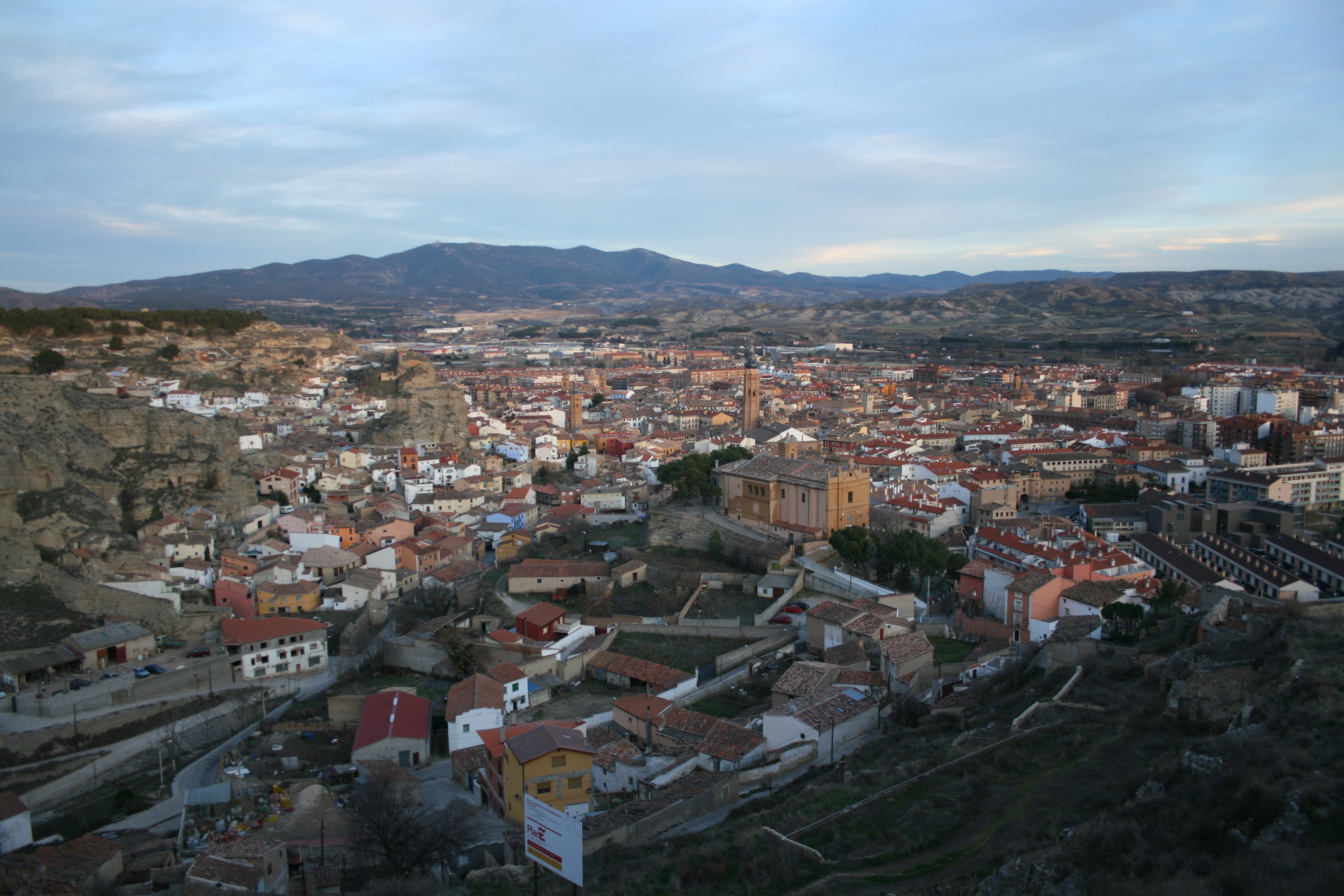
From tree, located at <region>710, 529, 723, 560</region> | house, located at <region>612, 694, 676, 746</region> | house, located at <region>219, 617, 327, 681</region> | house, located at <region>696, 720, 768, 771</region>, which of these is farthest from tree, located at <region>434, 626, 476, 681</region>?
tree, located at <region>710, 529, 723, 560</region>

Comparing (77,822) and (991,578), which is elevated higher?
(991,578)

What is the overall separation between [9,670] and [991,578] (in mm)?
19191

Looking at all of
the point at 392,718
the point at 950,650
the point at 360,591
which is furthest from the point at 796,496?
the point at 392,718

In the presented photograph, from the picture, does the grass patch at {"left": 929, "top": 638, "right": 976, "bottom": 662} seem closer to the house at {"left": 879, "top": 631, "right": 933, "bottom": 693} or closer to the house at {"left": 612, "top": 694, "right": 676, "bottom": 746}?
the house at {"left": 879, "top": 631, "right": 933, "bottom": 693}

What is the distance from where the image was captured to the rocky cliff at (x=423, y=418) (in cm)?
3969

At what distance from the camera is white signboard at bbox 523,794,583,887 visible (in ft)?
19.6

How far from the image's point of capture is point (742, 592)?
20078 millimetres

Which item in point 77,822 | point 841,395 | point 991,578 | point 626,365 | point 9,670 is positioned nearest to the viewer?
point 77,822

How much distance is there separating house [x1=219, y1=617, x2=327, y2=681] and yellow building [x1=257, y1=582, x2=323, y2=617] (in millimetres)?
2773

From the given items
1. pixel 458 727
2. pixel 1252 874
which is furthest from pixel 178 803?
pixel 1252 874

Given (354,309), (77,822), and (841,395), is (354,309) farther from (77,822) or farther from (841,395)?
(77,822)

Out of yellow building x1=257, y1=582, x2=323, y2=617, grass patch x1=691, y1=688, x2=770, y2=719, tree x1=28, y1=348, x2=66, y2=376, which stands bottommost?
yellow building x1=257, y1=582, x2=323, y2=617

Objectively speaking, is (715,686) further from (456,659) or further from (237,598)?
(237,598)

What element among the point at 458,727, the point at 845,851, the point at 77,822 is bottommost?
the point at 77,822
